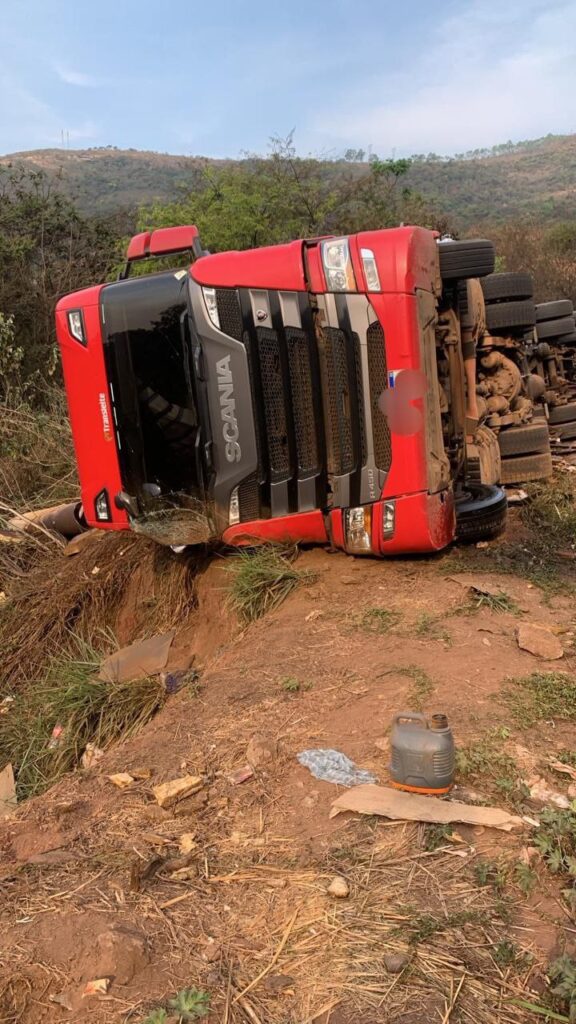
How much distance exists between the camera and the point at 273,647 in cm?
352

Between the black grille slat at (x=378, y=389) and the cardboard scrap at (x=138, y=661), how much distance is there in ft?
5.64

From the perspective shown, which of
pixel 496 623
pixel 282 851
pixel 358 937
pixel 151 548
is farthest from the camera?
pixel 151 548

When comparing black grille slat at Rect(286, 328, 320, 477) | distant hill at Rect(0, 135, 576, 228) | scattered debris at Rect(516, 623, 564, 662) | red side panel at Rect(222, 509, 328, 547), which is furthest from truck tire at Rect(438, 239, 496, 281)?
distant hill at Rect(0, 135, 576, 228)

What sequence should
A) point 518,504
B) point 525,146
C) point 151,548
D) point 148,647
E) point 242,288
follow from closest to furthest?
point 242,288
point 148,647
point 151,548
point 518,504
point 525,146

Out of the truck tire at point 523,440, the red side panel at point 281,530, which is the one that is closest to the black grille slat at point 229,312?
the red side panel at point 281,530

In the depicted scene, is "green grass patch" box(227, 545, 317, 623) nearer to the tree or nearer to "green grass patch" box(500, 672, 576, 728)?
"green grass patch" box(500, 672, 576, 728)

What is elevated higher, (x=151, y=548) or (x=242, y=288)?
(x=242, y=288)

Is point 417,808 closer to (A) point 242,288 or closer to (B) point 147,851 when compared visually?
(B) point 147,851

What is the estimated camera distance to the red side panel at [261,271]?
3.86m

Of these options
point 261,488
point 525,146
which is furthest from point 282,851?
point 525,146

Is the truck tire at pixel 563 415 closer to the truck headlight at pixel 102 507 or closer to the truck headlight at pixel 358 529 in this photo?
the truck headlight at pixel 358 529

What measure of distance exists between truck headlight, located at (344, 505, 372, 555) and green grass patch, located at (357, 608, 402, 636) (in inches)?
18.1

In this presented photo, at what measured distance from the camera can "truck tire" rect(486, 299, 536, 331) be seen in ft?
20.3

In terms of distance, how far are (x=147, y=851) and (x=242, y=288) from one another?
2.83 metres
